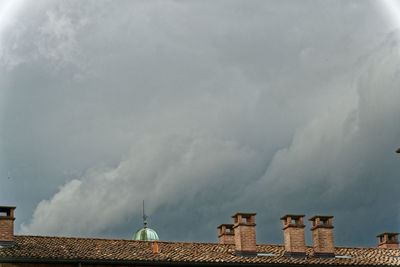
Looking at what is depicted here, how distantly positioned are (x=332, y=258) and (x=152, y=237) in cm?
3352

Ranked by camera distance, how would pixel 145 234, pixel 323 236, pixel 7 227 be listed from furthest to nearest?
pixel 145 234 < pixel 323 236 < pixel 7 227

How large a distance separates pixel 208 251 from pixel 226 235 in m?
4.24

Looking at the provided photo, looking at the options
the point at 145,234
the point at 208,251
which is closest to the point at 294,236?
the point at 208,251

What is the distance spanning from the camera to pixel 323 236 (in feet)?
117

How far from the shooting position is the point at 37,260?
29.3m

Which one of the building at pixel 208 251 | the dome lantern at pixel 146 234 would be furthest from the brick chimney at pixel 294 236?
the dome lantern at pixel 146 234

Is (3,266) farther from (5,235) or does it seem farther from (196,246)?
(196,246)

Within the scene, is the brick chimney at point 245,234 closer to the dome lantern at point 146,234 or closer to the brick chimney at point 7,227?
the brick chimney at point 7,227

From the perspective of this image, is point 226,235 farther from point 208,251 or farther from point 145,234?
point 145,234

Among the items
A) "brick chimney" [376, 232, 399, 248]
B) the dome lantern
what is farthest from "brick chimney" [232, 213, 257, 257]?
the dome lantern

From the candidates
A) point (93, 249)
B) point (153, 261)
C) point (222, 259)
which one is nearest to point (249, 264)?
point (222, 259)

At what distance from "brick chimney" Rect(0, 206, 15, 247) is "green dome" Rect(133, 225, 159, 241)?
1344 inches

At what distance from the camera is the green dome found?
217 ft

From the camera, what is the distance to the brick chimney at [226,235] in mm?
37750
